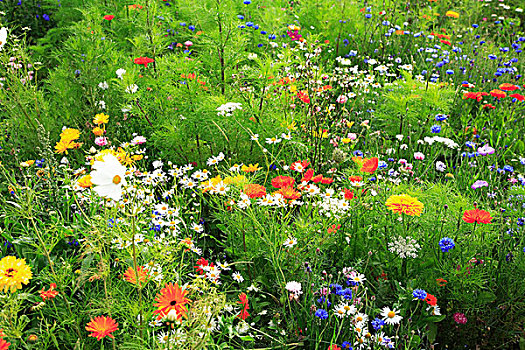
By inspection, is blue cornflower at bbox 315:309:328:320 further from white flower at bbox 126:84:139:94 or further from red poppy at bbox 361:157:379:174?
white flower at bbox 126:84:139:94

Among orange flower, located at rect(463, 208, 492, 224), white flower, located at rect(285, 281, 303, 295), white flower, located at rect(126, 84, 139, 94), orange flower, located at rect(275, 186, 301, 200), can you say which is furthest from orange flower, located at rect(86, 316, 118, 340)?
white flower, located at rect(126, 84, 139, 94)

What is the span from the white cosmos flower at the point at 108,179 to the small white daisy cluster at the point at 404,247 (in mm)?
1170

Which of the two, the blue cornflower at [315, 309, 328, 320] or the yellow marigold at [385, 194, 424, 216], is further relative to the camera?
the yellow marigold at [385, 194, 424, 216]

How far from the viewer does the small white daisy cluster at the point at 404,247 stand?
1.88 meters

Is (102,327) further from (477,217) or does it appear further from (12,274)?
(477,217)

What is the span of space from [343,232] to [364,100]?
1631mm

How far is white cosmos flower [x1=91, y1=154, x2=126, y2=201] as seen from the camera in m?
1.18

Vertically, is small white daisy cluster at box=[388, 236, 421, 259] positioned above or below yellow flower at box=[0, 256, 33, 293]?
below

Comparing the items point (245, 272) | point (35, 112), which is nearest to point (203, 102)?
point (245, 272)

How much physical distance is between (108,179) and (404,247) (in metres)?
1.24

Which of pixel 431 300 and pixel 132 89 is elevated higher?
pixel 132 89

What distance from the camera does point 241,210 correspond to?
6.20ft

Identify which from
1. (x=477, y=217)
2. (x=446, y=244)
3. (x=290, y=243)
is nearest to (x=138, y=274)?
(x=290, y=243)

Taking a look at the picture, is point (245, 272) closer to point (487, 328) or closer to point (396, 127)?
point (487, 328)
